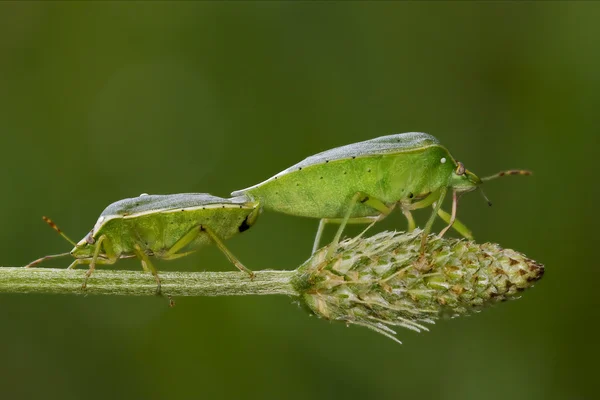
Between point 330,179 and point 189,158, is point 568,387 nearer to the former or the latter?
point 330,179

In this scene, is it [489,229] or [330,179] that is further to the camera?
[489,229]

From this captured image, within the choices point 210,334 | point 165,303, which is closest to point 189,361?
point 210,334

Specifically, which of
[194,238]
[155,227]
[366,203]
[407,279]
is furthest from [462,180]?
[155,227]

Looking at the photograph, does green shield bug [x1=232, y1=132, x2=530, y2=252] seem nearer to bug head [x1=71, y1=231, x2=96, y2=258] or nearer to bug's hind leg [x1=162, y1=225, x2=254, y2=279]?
bug's hind leg [x1=162, y1=225, x2=254, y2=279]

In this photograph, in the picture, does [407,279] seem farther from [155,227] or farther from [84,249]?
[84,249]

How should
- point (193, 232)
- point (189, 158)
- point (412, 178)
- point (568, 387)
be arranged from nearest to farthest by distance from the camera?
point (193, 232) → point (412, 178) → point (568, 387) → point (189, 158)

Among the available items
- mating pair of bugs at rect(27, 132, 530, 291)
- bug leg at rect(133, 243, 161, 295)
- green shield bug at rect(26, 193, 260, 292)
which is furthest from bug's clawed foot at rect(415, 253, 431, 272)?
bug leg at rect(133, 243, 161, 295)

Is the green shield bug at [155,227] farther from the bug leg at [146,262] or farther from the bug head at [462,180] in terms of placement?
the bug head at [462,180]
